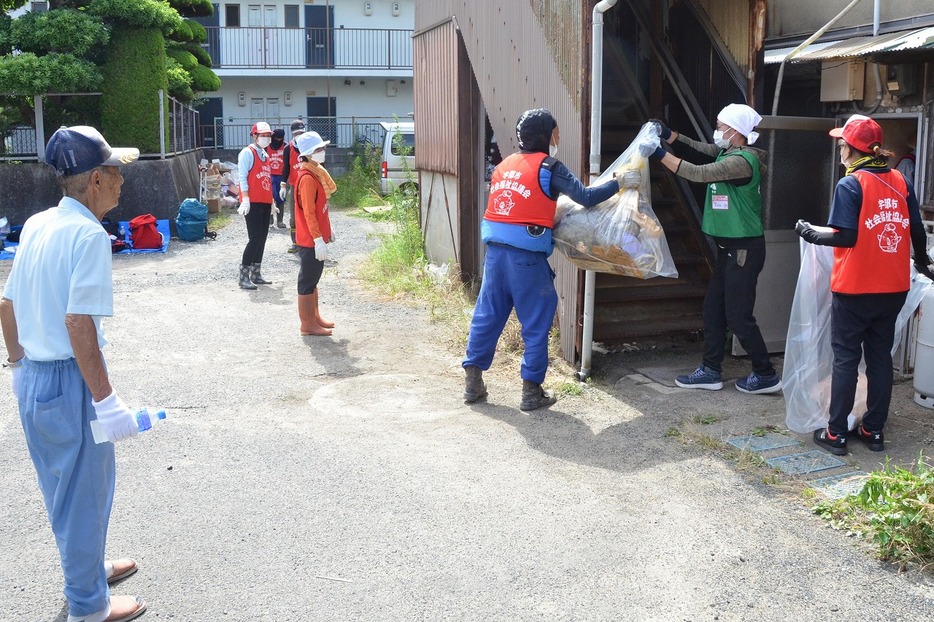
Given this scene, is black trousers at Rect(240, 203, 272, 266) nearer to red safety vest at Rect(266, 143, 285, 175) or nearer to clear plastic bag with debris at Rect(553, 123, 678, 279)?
red safety vest at Rect(266, 143, 285, 175)

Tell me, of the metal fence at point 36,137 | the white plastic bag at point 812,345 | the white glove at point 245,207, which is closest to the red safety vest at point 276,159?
the white glove at point 245,207

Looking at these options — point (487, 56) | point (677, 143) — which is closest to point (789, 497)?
point (677, 143)

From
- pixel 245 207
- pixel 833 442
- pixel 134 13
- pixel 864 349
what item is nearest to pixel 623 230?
pixel 864 349

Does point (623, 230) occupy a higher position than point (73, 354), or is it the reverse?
point (623, 230)

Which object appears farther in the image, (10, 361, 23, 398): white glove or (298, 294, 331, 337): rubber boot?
(298, 294, 331, 337): rubber boot

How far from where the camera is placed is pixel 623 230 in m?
5.77

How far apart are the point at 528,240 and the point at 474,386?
112 centimetres

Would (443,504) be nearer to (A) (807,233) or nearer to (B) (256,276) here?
(A) (807,233)

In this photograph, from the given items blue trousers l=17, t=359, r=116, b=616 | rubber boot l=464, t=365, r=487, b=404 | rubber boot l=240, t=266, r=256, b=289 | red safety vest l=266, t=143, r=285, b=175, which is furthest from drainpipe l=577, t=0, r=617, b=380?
red safety vest l=266, t=143, r=285, b=175

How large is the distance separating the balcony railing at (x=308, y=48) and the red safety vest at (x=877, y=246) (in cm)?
2573

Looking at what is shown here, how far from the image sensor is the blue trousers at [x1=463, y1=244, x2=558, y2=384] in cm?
594

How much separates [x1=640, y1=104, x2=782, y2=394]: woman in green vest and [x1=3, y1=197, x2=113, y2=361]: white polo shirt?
3.78 metres

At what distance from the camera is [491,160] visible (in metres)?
10.2

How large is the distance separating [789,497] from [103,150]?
12.0ft
